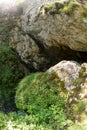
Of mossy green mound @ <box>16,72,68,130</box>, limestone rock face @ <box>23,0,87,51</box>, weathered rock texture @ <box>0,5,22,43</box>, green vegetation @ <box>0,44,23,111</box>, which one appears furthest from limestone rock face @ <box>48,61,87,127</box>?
weathered rock texture @ <box>0,5,22,43</box>

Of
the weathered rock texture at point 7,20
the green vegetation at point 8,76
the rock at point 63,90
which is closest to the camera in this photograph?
the rock at point 63,90

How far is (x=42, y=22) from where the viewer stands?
11086 mm

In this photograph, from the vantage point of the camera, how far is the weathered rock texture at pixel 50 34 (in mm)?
9641

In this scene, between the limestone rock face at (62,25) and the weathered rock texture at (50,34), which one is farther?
the weathered rock texture at (50,34)

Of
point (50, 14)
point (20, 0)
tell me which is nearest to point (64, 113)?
point (50, 14)

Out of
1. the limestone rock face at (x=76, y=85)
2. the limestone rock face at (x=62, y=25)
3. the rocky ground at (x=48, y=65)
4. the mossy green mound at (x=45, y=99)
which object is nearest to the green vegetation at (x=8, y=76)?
the rocky ground at (x=48, y=65)

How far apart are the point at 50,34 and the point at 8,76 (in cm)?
345

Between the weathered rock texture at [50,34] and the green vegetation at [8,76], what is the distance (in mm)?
643

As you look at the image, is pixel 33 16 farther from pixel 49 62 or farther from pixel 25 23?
pixel 49 62

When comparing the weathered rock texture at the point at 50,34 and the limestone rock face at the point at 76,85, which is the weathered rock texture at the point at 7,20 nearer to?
the weathered rock texture at the point at 50,34

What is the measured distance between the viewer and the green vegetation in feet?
39.7

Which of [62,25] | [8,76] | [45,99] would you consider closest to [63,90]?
[45,99]

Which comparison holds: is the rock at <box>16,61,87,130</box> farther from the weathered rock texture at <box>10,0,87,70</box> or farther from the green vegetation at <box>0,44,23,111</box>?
the green vegetation at <box>0,44,23,111</box>

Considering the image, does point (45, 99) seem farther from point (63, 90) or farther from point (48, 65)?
point (48, 65)
